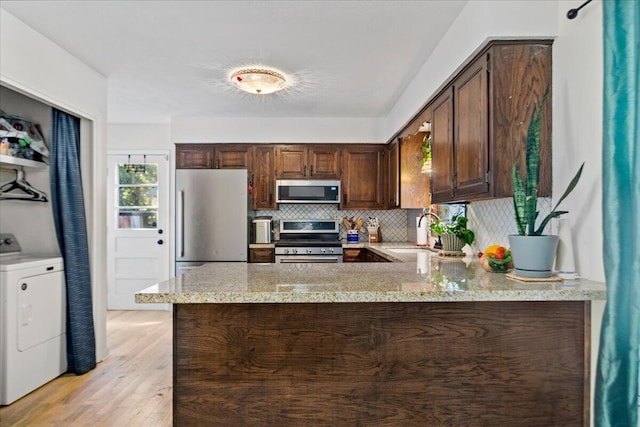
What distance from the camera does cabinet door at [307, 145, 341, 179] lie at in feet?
15.8

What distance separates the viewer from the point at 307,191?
471cm

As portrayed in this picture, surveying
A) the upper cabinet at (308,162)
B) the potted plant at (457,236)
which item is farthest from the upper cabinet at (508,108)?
the upper cabinet at (308,162)

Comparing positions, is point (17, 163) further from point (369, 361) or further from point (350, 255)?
point (350, 255)

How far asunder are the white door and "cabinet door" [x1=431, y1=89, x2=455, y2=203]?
369 cm

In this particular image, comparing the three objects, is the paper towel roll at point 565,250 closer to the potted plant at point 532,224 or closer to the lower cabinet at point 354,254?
the potted plant at point 532,224

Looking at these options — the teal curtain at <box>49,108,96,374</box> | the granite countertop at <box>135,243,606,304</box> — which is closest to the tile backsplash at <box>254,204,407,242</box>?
the teal curtain at <box>49,108,96,374</box>

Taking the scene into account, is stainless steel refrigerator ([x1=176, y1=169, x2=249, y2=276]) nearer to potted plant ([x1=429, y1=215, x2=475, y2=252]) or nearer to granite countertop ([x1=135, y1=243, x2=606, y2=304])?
potted plant ([x1=429, y1=215, x2=475, y2=252])

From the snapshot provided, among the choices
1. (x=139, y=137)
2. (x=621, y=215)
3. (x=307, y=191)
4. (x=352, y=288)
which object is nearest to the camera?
(x=621, y=215)

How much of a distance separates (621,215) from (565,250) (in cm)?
47

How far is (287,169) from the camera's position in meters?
4.78

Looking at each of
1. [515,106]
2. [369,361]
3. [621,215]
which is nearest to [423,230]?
[515,106]

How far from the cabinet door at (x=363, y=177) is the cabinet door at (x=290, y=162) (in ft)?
1.68

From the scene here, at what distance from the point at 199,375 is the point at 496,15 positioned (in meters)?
2.23

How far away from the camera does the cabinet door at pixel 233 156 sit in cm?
477
